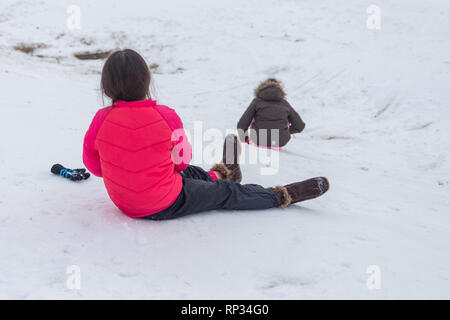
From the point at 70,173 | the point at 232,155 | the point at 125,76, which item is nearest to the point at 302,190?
the point at 232,155

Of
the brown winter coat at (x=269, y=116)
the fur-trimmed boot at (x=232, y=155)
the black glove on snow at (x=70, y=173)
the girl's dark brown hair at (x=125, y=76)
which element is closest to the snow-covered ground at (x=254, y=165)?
the black glove on snow at (x=70, y=173)

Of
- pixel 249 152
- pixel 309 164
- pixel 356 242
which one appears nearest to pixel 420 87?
pixel 309 164

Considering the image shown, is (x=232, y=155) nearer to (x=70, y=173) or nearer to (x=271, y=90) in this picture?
(x=70, y=173)

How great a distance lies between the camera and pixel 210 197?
2.86 metres

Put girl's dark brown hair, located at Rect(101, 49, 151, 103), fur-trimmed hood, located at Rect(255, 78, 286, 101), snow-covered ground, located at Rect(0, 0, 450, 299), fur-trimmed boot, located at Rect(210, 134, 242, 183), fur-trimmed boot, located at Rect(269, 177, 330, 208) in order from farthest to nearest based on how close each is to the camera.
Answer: fur-trimmed hood, located at Rect(255, 78, 286, 101), fur-trimmed boot, located at Rect(210, 134, 242, 183), fur-trimmed boot, located at Rect(269, 177, 330, 208), girl's dark brown hair, located at Rect(101, 49, 151, 103), snow-covered ground, located at Rect(0, 0, 450, 299)

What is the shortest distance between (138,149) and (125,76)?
489 millimetres

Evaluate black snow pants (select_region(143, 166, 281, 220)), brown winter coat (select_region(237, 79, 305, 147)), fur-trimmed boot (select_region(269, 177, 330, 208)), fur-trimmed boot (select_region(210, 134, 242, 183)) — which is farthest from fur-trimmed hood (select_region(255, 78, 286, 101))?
black snow pants (select_region(143, 166, 281, 220))

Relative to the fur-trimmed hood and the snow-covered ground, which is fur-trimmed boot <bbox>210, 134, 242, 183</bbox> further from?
the fur-trimmed hood

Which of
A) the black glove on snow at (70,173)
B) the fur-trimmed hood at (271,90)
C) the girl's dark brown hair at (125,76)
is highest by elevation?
the girl's dark brown hair at (125,76)

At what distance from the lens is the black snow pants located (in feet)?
9.00

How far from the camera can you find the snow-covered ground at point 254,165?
2.09m

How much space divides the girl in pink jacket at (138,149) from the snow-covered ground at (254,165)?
0.16 meters

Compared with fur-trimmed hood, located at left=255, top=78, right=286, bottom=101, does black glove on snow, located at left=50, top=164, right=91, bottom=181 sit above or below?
below

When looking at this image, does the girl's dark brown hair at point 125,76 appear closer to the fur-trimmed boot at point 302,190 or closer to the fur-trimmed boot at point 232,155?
the fur-trimmed boot at point 232,155
